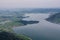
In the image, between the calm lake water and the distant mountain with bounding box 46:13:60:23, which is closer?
the calm lake water

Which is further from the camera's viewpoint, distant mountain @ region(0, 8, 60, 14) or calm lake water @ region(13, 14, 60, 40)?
distant mountain @ region(0, 8, 60, 14)

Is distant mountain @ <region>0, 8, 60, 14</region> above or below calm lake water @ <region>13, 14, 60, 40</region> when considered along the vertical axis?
above

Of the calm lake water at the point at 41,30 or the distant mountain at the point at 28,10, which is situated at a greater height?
the distant mountain at the point at 28,10

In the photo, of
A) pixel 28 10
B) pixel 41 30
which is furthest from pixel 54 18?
pixel 28 10

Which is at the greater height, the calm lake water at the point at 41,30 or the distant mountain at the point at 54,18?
the distant mountain at the point at 54,18

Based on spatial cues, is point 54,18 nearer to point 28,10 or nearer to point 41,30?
point 41,30

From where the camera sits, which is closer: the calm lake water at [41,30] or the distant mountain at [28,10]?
the calm lake water at [41,30]

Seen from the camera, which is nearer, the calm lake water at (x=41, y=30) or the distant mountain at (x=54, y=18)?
the calm lake water at (x=41, y=30)

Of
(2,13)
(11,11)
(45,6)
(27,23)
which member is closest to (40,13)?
(45,6)
